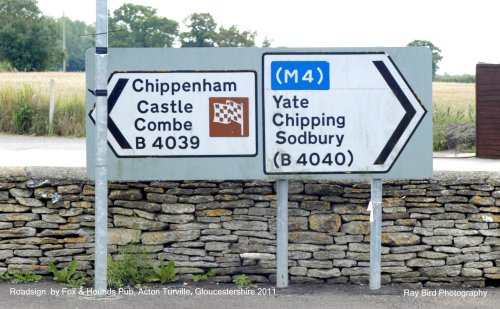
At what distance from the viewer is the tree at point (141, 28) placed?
73.4m

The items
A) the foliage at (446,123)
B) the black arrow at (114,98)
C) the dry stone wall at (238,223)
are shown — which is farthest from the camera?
the foliage at (446,123)

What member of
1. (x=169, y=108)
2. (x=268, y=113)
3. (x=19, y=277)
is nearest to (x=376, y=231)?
(x=268, y=113)

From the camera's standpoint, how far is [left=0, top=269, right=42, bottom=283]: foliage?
9391 millimetres

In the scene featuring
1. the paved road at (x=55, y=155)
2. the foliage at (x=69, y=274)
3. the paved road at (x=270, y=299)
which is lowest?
the paved road at (x=270, y=299)

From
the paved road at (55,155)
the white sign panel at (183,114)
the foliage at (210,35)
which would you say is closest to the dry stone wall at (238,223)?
the white sign panel at (183,114)

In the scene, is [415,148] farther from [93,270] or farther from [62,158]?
[62,158]

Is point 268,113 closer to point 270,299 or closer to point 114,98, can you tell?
point 114,98

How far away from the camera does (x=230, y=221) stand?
9.45 meters

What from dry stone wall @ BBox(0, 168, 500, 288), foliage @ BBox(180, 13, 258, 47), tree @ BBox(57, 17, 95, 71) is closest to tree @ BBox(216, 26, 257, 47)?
foliage @ BBox(180, 13, 258, 47)

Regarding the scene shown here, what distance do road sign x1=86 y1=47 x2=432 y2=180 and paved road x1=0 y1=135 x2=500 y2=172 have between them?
4373mm

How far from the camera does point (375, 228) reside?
9.05 m

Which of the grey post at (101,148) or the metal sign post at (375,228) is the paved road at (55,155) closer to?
the metal sign post at (375,228)

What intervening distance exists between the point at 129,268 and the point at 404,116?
9.66 feet

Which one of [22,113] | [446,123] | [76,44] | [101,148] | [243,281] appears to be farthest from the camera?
[76,44]
